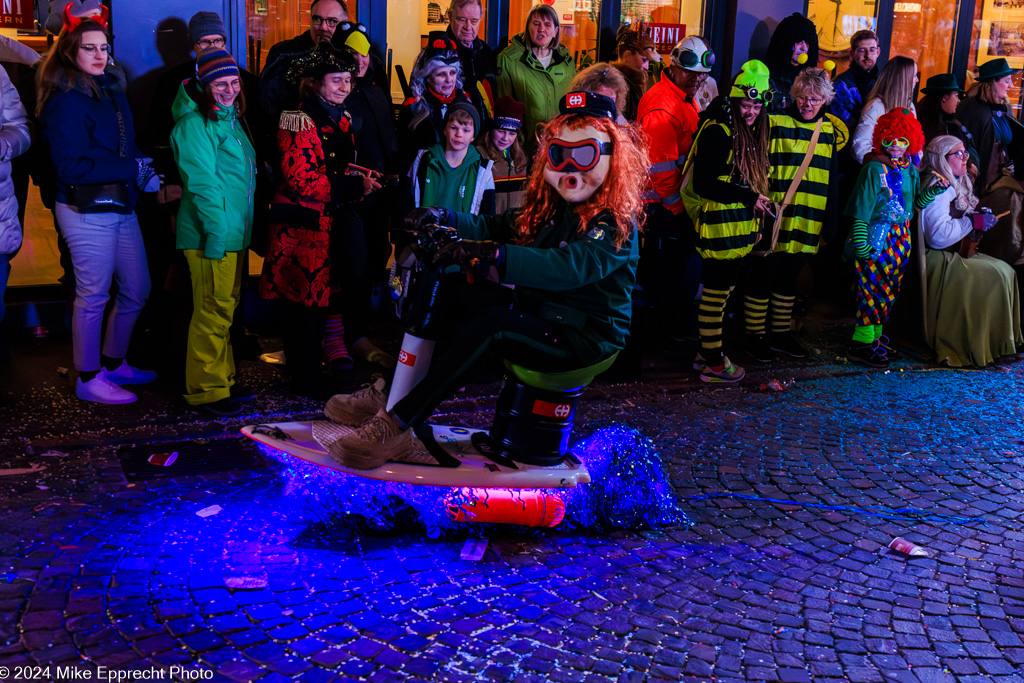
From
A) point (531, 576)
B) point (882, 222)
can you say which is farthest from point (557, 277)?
point (882, 222)

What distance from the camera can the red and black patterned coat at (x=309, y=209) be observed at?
5.43 meters

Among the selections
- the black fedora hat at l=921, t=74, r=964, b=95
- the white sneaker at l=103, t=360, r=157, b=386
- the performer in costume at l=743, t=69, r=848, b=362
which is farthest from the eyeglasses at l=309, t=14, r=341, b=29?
the black fedora hat at l=921, t=74, r=964, b=95

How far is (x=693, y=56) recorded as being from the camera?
6762mm

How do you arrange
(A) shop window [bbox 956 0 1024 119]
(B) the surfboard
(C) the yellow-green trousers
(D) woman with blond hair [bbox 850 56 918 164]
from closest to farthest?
1. (B) the surfboard
2. (C) the yellow-green trousers
3. (D) woman with blond hair [bbox 850 56 918 164]
4. (A) shop window [bbox 956 0 1024 119]

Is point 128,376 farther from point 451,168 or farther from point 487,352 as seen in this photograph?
point 487,352

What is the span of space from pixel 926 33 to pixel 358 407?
7.95 m

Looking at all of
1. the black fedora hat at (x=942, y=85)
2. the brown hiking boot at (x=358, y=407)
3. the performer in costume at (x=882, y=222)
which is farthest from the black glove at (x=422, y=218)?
the black fedora hat at (x=942, y=85)

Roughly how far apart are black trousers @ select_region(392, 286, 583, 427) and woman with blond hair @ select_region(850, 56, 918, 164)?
184 inches

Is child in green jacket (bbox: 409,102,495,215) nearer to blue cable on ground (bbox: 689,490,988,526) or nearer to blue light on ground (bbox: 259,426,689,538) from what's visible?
blue light on ground (bbox: 259,426,689,538)

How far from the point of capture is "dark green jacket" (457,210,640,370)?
3818 millimetres

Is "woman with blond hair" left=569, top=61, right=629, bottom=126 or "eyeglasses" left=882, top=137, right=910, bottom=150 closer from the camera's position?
"woman with blond hair" left=569, top=61, right=629, bottom=126

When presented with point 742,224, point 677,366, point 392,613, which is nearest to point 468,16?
point 742,224

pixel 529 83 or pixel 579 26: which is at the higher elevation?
pixel 579 26

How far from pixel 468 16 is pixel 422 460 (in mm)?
3768
